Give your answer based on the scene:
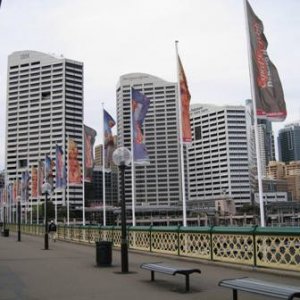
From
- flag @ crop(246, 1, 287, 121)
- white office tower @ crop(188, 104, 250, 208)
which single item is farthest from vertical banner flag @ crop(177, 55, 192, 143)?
white office tower @ crop(188, 104, 250, 208)

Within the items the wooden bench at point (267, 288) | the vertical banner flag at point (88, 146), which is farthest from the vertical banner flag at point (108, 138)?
the wooden bench at point (267, 288)

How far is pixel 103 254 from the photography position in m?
16.2

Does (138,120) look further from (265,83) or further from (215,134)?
(215,134)

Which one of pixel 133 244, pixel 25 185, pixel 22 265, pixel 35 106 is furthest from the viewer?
pixel 35 106

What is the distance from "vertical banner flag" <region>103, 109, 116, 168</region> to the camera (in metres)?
29.6

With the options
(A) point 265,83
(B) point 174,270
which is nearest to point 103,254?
(B) point 174,270

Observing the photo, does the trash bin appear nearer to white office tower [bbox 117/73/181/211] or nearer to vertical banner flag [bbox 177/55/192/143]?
vertical banner flag [bbox 177/55/192/143]

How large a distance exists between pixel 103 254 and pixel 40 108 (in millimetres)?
67772

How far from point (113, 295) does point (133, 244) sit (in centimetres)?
1350

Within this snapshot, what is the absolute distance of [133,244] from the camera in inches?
921

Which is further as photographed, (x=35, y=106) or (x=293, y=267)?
(x=35, y=106)

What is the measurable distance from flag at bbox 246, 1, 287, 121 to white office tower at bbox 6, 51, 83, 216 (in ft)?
136

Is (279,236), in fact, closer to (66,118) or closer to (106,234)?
(106,234)

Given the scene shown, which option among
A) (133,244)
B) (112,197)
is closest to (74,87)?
(133,244)
